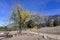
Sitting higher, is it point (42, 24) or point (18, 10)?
point (18, 10)

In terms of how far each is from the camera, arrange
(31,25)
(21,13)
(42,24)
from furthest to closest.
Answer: (42,24), (31,25), (21,13)

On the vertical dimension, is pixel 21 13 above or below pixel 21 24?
above

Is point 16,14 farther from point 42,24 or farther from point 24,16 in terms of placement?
point 42,24

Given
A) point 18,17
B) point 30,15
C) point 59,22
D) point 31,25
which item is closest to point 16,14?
point 18,17

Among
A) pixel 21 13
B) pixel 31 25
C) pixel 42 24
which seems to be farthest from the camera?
pixel 42 24

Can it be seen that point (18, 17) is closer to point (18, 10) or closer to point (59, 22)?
point (18, 10)

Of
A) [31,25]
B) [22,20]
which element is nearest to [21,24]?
[22,20]

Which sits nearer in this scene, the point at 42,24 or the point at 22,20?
the point at 22,20

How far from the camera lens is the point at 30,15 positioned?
100 feet

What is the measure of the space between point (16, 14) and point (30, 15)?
2.86 m

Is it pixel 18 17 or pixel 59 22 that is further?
pixel 59 22

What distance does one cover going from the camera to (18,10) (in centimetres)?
2966

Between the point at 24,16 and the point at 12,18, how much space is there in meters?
2.61

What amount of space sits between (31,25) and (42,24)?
6060 mm
